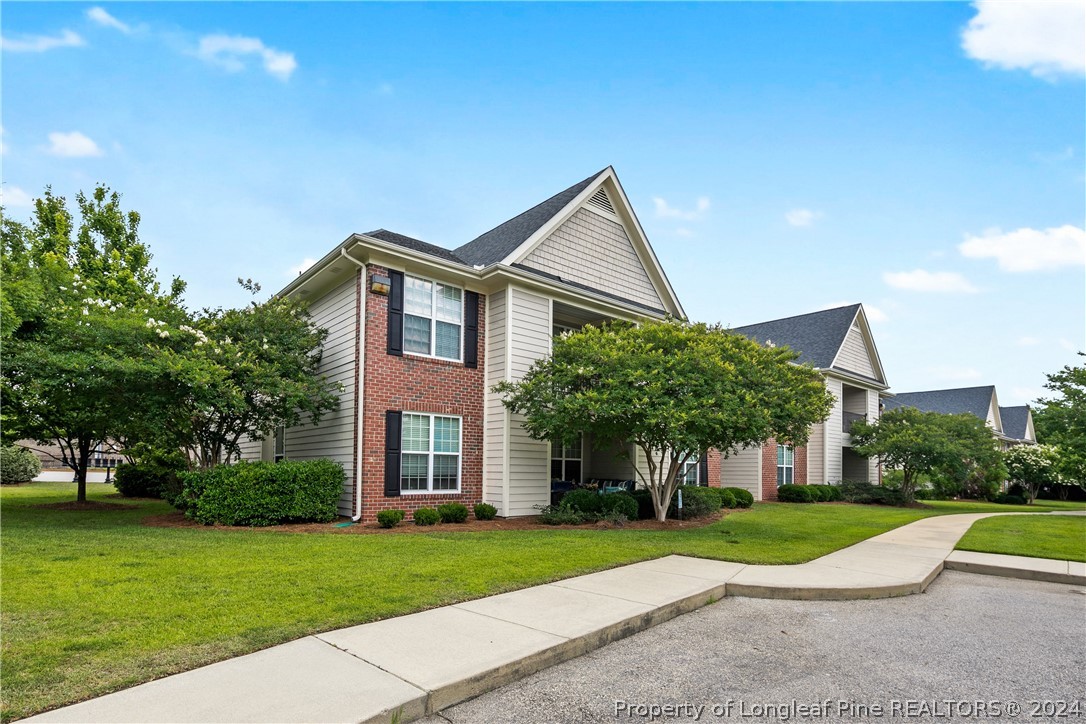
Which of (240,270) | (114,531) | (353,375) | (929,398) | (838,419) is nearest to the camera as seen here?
(114,531)

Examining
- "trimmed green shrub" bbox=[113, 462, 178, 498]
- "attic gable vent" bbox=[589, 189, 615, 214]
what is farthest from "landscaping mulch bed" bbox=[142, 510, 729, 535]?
"attic gable vent" bbox=[589, 189, 615, 214]

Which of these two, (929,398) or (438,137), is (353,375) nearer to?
(438,137)

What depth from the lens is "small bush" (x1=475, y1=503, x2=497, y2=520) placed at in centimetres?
1294

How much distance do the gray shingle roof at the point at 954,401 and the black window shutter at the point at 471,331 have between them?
32.2 metres

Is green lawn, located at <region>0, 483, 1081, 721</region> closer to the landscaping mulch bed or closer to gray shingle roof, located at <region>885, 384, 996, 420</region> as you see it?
the landscaping mulch bed

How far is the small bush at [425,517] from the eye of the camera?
12.0 metres

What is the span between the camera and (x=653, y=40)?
42.6 ft

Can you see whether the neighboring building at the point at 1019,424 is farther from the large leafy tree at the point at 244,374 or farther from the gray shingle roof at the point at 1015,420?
the large leafy tree at the point at 244,374

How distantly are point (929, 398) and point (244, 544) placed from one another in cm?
4528

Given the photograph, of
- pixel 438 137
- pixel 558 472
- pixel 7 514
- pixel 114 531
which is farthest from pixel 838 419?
pixel 7 514

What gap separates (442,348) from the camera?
13492mm

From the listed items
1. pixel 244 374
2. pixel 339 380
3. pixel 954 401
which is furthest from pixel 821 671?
pixel 954 401

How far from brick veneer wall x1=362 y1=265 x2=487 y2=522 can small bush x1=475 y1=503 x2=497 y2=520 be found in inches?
20.1

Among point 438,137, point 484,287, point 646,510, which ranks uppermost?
point 438,137
